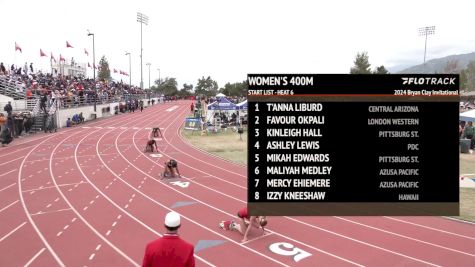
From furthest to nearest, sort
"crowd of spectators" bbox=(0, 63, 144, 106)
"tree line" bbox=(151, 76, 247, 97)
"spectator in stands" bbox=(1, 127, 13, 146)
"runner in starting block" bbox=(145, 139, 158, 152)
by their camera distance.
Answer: "tree line" bbox=(151, 76, 247, 97)
"crowd of spectators" bbox=(0, 63, 144, 106)
"spectator in stands" bbox=(1, 127, 13, 146)
"runner in starting block" bbox=(145, 139, 158, 152)

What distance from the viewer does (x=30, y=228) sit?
36.2ft

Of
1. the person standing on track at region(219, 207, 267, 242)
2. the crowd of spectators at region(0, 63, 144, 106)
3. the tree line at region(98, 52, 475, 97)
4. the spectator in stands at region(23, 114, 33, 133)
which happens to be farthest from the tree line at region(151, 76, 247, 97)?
the person standing on track at region(219, 207, 267, 242)

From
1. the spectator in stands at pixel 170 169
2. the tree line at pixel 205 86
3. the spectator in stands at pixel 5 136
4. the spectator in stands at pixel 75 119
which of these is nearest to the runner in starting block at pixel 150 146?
the spectator in stands at pixel 170 169

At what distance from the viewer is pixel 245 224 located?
1049 centimetres

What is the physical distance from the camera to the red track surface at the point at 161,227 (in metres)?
9.23

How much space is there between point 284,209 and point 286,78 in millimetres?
1559

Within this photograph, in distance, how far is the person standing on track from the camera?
10.3 meters

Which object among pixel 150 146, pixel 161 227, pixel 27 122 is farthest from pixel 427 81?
pixel 27 122
